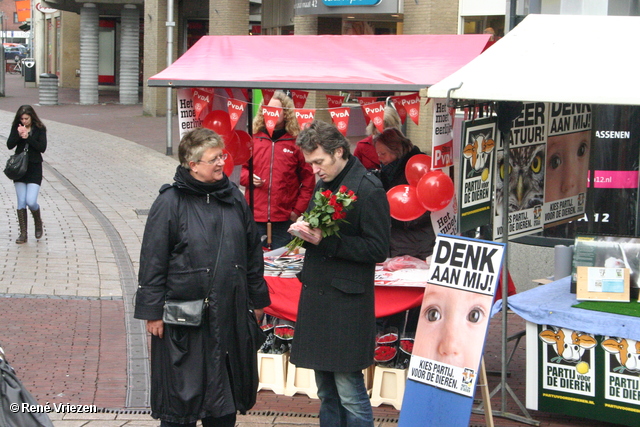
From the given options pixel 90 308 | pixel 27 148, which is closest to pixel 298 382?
pixel 90 308

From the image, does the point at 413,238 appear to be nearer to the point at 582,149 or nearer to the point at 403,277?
the point at 403,277

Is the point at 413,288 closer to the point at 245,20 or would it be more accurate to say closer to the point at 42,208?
the point at 42,208

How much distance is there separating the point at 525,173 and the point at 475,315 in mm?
1532

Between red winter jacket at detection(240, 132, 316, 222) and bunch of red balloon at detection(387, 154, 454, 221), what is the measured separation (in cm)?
111

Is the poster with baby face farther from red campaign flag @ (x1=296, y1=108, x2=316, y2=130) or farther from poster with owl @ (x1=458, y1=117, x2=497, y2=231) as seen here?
red campaign flag @ (x1=296, y1=108, x2=316, y2=130)

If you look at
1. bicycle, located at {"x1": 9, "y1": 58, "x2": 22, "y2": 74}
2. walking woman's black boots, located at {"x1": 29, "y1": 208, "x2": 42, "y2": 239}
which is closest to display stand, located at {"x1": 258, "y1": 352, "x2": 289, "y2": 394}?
walking woman's black boots, located at {"x1": 29, "y1": 208, "x2": 42, "y2": 239}

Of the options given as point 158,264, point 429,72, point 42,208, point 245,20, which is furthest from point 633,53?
point 245,20

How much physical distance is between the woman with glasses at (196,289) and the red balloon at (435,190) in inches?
73.3

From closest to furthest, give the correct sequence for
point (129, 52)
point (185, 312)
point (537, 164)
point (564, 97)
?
point (185, 312) → point (564, 97) → point (537, 164) → point (129, 52)

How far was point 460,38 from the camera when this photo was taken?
6.29 metres

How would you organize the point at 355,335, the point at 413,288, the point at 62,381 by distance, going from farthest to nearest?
1. the point at 62,381
2. the point at 413,288
3. the point at 355,335

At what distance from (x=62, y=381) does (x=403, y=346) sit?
2.47 meters

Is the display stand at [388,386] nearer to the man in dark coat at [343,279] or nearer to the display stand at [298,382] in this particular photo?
the display stand at [298,382]

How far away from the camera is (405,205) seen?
591 centimetres
